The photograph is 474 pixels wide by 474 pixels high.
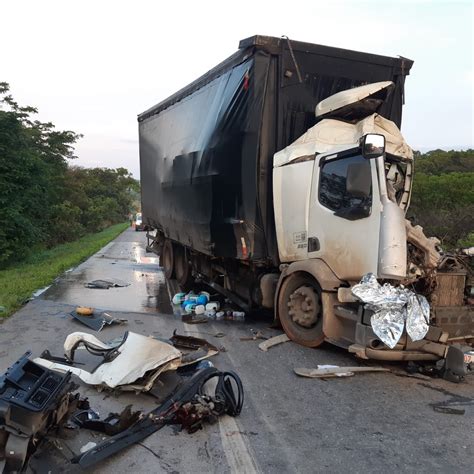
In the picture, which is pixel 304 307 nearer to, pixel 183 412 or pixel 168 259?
pixel 183 412

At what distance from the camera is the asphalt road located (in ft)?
11.4

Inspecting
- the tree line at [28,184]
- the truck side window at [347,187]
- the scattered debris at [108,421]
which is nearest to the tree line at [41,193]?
the tree line at [28,184]

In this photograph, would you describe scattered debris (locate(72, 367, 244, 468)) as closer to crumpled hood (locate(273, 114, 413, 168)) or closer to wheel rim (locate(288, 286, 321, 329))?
wheel rim (locate(288, 286, 321, 329))

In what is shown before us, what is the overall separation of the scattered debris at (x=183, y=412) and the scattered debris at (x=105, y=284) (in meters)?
7.32

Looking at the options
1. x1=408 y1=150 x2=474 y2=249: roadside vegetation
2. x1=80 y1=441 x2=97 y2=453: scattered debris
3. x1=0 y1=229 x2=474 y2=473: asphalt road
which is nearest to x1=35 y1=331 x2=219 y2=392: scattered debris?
x1=0 y1=229 x2=474 y2=473: asphalt road

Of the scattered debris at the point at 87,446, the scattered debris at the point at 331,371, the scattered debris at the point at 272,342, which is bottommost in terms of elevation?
the scattered debris at the point at 272,342

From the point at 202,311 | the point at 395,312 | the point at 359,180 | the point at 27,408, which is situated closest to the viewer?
the point at 27,408

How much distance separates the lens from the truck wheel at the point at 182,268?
431 inches

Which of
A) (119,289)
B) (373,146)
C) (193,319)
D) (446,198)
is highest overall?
(373,146)

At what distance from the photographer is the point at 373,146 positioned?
5.18 meters

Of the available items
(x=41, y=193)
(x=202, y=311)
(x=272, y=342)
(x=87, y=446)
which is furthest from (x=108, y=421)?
(x=41, y=193)

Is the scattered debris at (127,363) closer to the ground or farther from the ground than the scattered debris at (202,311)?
farther from the ground

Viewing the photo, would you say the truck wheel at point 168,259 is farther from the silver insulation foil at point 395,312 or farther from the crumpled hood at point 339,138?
the silver insulation foil at point 395,312

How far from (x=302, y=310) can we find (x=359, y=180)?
1.80 meters
